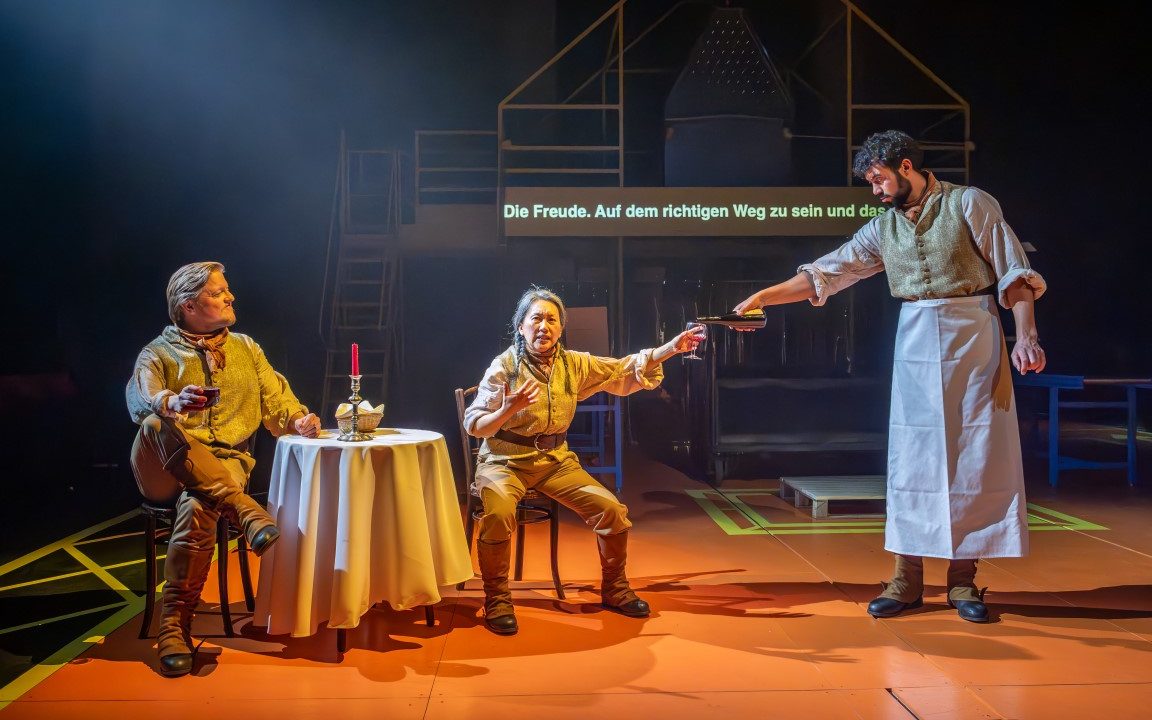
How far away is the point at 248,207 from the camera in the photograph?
28.1 ft

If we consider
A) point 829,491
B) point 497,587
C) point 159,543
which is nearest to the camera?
point 159,543

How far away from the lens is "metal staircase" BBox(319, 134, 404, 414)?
8922mm

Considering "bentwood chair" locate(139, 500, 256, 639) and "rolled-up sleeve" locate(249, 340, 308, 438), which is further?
"rolled-up sleeve" locate(249, 340, 308, 438)

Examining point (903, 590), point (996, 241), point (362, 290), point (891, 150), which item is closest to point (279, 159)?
point (362, 290)

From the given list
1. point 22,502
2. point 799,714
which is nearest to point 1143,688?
point 799,714

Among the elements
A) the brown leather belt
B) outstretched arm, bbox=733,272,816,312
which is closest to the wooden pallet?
outstretched arm, bbox=733,272,816,312

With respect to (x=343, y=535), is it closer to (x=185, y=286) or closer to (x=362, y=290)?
(x=185, y=286)

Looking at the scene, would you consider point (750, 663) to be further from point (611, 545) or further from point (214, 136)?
point (214, 136)

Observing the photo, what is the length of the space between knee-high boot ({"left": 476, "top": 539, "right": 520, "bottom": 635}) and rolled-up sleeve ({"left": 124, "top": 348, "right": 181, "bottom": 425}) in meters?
1.17

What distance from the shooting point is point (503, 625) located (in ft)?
10.3

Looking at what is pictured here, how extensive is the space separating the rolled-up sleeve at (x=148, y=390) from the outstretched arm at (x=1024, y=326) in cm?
289

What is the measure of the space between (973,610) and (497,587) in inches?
69.9

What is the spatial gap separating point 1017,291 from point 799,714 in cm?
172

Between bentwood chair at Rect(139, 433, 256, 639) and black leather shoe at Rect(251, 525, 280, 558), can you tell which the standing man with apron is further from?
bentwood chair at Rect(139, 433, 256, 639)
